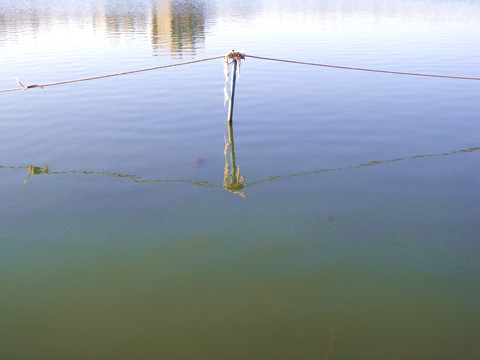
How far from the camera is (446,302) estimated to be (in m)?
4.27

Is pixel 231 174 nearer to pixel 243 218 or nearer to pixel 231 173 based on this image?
pixel 231 173

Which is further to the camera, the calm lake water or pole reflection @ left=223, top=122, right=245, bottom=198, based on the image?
pole reflection @ left=223, top=122, right=245, bottom=198

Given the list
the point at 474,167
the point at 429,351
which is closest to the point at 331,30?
the point at 474,167

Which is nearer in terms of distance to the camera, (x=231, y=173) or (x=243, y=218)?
(x=243, y=218)

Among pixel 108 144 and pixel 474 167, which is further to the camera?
pixel 108 144

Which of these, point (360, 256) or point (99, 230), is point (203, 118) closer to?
point (99, 230)

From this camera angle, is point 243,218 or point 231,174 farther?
point 231,174

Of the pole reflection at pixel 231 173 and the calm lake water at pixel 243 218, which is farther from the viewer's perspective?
the pole reflection at pixel 231 173

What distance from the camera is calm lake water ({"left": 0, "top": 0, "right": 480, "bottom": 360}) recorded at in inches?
155

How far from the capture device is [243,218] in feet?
19.1

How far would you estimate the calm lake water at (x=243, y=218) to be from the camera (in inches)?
155

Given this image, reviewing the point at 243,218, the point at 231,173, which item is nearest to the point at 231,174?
the point at 231,173

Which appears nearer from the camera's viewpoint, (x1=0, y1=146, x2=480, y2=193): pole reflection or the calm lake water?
the calm lake water

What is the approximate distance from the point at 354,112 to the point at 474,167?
3458 mm
